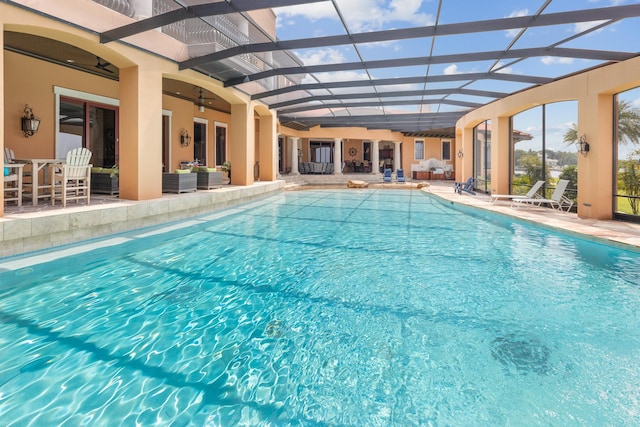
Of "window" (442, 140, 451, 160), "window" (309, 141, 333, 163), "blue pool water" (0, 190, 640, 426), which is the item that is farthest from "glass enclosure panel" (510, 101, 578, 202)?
"window" (309, 141, 333, 163)

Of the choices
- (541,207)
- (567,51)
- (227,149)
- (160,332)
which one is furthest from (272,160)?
(160,332)

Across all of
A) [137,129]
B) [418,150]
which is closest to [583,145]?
[137,129]

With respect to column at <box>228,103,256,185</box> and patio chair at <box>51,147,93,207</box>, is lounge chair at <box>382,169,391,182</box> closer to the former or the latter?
column at <box>228,103,256,185</box>

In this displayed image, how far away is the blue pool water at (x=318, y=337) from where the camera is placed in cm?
220

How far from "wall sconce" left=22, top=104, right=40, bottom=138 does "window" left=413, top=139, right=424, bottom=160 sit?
77.4 feet

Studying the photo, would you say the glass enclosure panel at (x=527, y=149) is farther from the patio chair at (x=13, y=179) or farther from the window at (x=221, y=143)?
the patio chair at (x=13, y=179)

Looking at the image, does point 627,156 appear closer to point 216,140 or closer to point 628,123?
point 628,123

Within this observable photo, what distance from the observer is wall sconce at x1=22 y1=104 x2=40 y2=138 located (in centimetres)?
837

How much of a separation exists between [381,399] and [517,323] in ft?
5.77

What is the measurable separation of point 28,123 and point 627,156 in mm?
12997

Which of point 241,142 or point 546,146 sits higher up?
point 241,142

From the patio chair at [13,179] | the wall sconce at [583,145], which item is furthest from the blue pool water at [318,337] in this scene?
the wall sconce at [583,145]

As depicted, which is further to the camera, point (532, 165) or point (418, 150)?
point (418, 150)

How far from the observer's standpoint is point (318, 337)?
3090mm
